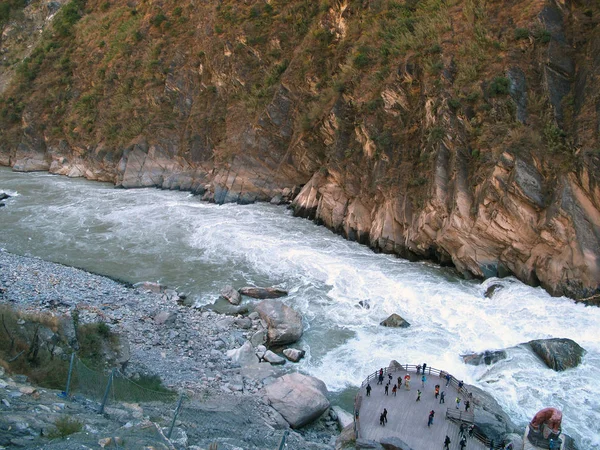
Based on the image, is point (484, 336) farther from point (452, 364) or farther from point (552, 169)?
point (552, 169)

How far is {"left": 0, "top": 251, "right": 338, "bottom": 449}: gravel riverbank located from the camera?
14.3m

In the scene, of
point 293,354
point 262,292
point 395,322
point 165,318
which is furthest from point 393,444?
point 262,292

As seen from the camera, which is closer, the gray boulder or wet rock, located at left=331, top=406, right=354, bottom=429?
the gray boulder

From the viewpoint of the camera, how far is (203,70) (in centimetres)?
4753

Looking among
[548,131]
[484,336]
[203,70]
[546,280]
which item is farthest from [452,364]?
[203,70]

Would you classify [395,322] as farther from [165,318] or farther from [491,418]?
[165,318]

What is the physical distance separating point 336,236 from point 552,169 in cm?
1333

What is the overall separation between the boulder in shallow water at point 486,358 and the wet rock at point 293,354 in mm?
5892

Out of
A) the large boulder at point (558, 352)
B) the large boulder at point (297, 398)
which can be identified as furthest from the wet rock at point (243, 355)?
the large boulder at point (558, 352)

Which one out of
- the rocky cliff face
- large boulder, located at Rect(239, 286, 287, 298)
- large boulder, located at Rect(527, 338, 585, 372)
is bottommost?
large boulder, located at Rect(239, 286, 287, 298)

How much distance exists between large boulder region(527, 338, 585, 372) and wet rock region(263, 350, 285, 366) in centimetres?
913

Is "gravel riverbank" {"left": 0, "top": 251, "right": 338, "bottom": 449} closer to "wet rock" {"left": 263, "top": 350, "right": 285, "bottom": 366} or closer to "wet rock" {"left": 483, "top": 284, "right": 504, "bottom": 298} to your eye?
"wet rock" {"left": 263, "top": 350, "right": 285, "bottom": 366}

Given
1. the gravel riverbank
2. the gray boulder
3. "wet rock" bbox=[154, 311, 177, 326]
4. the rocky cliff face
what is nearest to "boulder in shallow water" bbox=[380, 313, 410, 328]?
the gravel riverbank

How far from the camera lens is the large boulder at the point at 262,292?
78.6 feet
